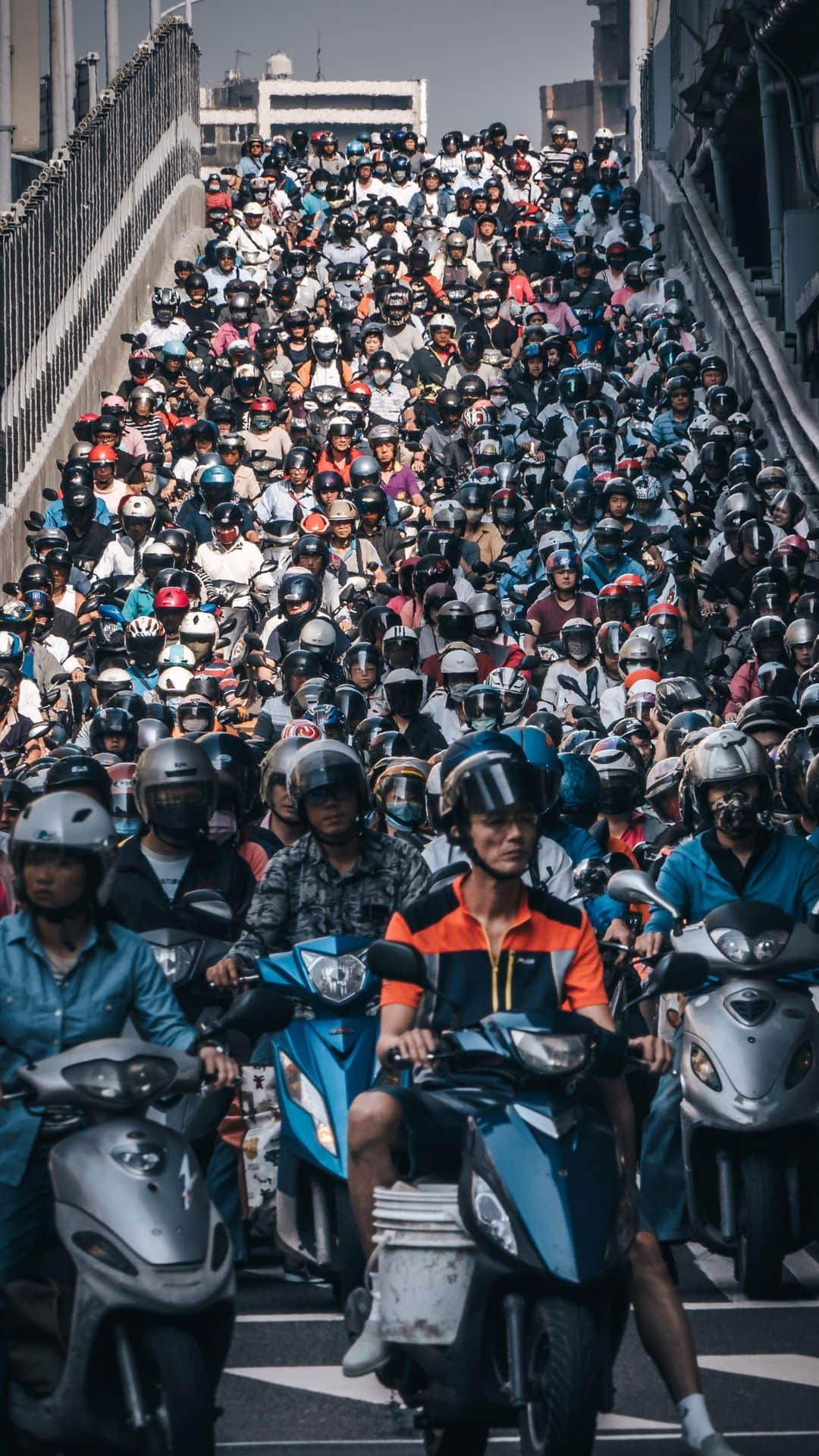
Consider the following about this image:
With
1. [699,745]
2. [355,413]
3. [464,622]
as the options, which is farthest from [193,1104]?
[355,413]

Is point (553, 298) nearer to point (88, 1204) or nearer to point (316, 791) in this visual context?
point (316, 791)

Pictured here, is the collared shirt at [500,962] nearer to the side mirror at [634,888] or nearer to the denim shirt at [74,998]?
the denim shirt at [74,998]

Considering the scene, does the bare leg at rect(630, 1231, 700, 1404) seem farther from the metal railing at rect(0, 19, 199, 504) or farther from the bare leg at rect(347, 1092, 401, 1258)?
the metal railing at rect(0, 19, 199, 504)

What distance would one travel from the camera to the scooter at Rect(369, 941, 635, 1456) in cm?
580

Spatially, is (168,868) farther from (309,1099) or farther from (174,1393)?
(174,1393)

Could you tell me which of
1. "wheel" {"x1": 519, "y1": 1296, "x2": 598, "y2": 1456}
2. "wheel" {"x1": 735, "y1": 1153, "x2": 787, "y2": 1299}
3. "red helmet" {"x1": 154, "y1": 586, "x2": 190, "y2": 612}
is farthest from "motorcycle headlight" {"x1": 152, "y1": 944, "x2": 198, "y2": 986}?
"red helmet" {"x1": 154, "y1": 586, "x2": 190, "y2": 612}

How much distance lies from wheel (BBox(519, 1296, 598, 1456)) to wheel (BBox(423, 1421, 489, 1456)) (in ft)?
1.57

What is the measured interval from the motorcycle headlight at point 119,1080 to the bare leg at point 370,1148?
21.8 inches

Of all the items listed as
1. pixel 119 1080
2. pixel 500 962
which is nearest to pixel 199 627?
pixel 500 962

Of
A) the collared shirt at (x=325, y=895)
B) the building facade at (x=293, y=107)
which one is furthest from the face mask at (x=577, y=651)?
the building facade at (x=293, y=107)

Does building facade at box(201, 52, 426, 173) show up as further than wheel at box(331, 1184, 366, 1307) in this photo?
Yes

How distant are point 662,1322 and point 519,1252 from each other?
67 cm

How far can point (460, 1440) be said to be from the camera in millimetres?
6379

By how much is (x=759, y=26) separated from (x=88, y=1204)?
24557mm
